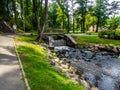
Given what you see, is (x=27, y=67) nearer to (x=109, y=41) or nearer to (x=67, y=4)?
(x=109, y=41)

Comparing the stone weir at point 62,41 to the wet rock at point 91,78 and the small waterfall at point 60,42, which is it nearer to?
the small waterfall at point 60,42

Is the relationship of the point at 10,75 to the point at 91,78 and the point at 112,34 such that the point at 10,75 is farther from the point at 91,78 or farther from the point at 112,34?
the point at 112,34

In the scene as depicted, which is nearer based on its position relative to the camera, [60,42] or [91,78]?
[91,78]

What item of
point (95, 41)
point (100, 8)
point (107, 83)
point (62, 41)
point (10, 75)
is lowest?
point (107, 83)

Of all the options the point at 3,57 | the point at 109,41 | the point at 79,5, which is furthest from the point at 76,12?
the point at 3,57

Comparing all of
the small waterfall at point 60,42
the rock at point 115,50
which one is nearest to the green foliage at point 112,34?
the rock at point 115,50

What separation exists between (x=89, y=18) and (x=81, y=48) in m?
35.6

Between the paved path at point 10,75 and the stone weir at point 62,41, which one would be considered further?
the stone weir at point 62,41

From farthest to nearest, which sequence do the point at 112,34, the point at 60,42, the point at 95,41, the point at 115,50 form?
the point at 60,42 → the point at 112,34 → the point at 95,41 → the point at 115,50

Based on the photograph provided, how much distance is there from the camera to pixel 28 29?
46.0 m

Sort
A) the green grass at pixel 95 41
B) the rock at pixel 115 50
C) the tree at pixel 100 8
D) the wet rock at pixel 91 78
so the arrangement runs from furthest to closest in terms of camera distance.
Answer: the tree at pixel 100 8 → the green grass at pixel 95 41 → the rock at pixel 115 50 → the wet rock at pixel 91 78

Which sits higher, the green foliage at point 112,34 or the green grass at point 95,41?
the green foliage at point 112,34

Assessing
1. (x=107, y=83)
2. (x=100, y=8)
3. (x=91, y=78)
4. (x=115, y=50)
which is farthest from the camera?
(x=100, y=8)

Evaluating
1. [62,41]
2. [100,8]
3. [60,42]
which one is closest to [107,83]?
[60,42]
